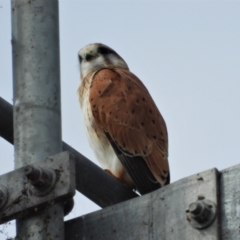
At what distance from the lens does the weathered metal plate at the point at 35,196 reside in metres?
1.99

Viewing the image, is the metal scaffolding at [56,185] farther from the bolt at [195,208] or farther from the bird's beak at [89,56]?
the bird's beak at [89,56]

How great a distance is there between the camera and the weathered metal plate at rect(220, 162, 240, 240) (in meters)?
1.67

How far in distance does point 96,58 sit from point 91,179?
4684 millimetres

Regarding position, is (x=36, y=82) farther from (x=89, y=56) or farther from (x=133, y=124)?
(x=89, y=56)

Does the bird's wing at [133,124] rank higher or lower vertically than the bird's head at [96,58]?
lower

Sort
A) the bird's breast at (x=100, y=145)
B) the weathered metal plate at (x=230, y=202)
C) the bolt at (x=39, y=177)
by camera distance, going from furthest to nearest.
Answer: the bird's breast at (x=100, y=145) < the bolt at (x=39, y=177) < the weathered metal plate at (x=230, y=202)

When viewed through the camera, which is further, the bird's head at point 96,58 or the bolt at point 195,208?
the bird's head at point 96,58

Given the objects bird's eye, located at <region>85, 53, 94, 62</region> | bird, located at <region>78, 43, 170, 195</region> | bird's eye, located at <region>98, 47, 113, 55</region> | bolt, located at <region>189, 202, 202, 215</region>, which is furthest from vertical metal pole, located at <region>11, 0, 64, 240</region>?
bird's eye, located at <region>98, 47, 113, 55</region>

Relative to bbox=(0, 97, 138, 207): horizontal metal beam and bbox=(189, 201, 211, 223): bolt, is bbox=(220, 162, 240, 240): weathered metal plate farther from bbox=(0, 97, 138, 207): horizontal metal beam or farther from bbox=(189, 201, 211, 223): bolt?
bbox=(0, 97, 138, 207): horizontal metal beam

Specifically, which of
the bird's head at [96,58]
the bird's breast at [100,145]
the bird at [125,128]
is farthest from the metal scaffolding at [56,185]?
the bird's head at [96,58]

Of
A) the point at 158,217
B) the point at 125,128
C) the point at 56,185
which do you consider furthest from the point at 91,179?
the point at 125,128

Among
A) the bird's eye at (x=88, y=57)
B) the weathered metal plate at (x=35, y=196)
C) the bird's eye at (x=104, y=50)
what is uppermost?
the bird's eye at (x=104, y=50)

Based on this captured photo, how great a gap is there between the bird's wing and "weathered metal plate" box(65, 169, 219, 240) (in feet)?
7.70

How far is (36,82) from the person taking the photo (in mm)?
2342
